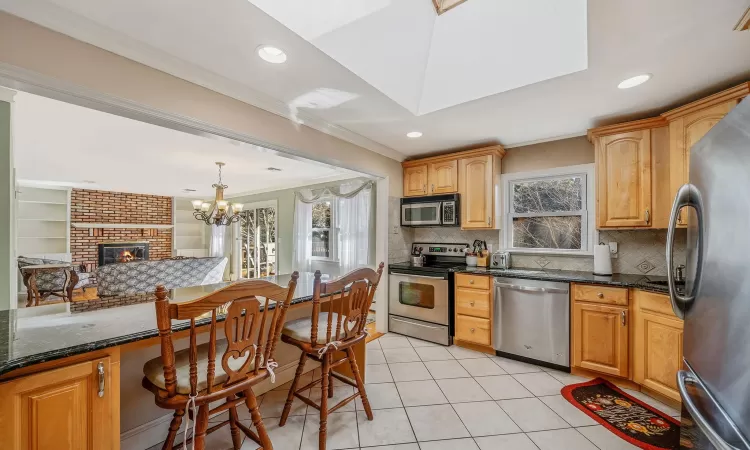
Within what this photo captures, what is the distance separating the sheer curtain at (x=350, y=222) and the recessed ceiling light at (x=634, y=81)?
3.22 meters

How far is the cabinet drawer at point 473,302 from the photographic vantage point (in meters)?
3.19

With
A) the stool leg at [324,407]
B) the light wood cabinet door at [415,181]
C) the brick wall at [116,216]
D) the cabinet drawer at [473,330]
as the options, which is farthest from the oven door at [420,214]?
the brick wall at [116,216]

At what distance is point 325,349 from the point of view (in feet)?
5.92

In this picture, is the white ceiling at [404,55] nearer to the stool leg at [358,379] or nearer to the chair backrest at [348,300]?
the chair backrest at [348,300]

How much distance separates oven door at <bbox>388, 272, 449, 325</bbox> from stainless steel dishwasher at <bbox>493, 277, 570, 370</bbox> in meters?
0.57

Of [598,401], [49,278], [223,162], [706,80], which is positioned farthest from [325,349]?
[49,278]

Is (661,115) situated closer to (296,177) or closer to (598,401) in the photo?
(598,401)

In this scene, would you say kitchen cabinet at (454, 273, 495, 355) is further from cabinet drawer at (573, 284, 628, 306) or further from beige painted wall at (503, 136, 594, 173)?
beige painted wall at (503, 136, 594, 173)

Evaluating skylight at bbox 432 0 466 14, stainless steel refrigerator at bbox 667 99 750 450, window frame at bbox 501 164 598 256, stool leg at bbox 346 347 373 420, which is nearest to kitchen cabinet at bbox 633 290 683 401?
window frame at bbox 501 164 598 256

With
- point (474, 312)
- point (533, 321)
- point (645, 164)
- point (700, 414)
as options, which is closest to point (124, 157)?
point (474, 312)

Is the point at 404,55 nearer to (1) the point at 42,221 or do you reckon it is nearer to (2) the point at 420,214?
A: (2) the point at 420,214

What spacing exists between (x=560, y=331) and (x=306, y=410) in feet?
7.44

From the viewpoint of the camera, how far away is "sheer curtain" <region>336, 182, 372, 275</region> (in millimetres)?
4992

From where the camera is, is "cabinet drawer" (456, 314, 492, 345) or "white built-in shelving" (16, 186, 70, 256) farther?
"white built-in shelving" (16, 186, 70, 256)
